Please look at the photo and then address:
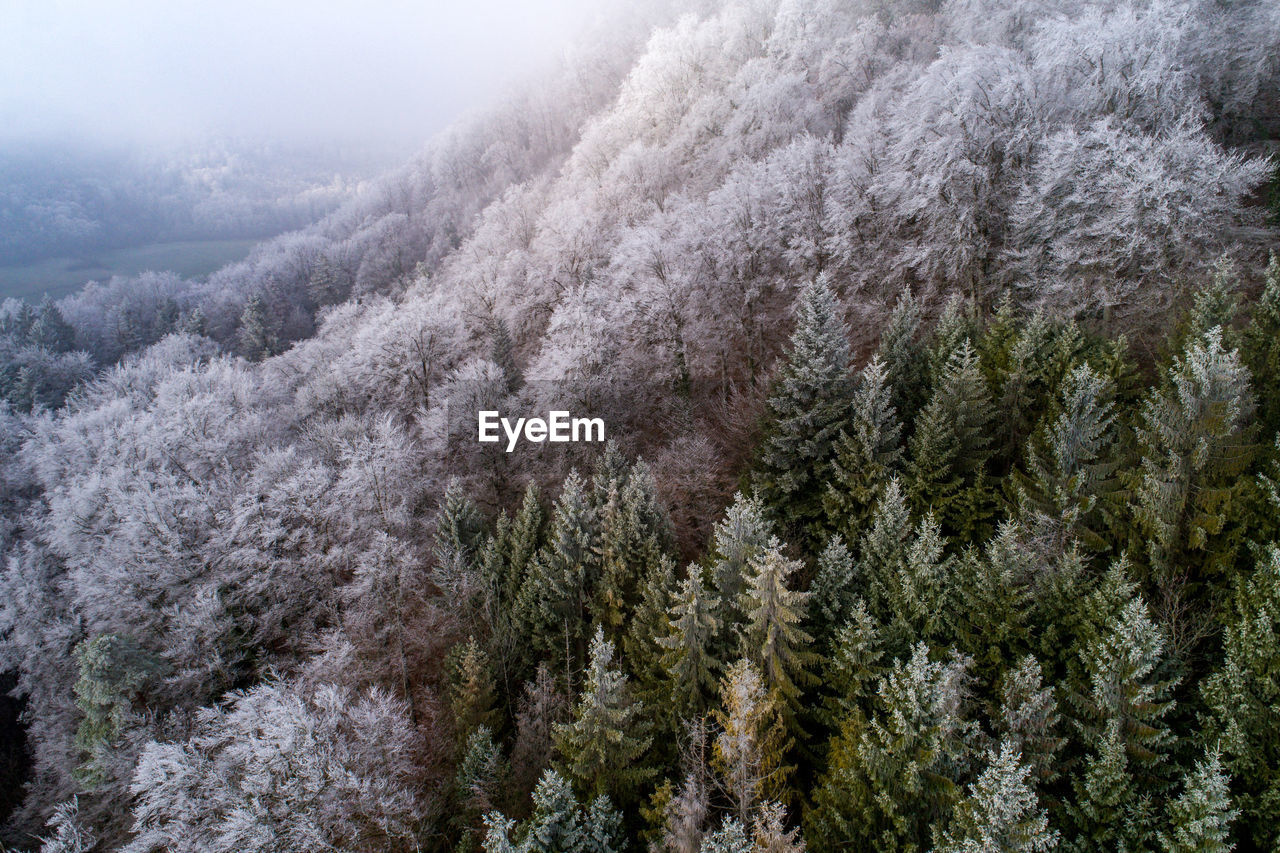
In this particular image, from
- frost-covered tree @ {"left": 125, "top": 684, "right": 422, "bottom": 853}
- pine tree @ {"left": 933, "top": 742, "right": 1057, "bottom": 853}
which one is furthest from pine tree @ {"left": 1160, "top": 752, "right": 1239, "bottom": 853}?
frost-covered tree @ {"left": 125, "top": 684, "right": 422, "bottom": 853}

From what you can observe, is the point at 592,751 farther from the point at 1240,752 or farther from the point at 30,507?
the point at 30,507

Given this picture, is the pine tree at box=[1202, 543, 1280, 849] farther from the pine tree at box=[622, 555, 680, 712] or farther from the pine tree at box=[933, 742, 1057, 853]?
the pine tree at box=[622, 555, 680, 712]

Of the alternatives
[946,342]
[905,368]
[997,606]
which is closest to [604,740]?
[997,606]

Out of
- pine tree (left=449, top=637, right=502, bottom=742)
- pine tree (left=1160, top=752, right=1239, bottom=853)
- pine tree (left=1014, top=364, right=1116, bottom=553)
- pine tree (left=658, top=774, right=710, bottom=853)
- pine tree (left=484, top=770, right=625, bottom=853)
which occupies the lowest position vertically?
pine tree (left=449, top=637, right=502, bottom=742)

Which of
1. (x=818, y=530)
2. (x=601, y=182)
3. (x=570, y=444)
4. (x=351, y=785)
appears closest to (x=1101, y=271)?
(x=818, y=530)

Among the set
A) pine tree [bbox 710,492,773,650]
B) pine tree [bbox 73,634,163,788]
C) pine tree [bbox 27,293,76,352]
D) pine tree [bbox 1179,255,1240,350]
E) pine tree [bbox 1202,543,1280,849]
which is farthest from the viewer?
pine tree [bbox 27,293,76,352]
